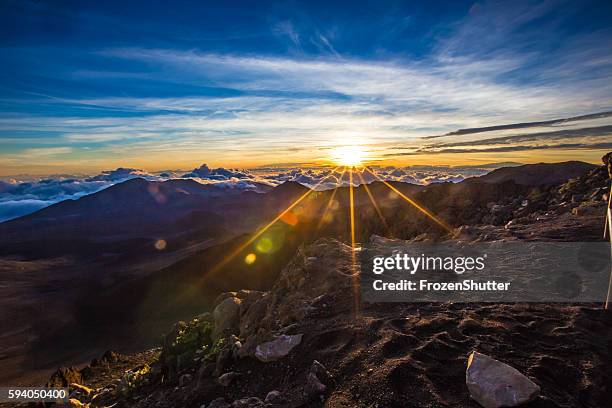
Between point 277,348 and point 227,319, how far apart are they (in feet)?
17.9

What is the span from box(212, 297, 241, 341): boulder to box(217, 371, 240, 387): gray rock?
399 cm

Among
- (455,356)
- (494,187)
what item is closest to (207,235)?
(494,187)

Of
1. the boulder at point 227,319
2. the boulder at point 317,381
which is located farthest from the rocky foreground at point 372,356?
the boulder at point 227,319

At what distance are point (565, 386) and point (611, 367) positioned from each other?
3.04ft

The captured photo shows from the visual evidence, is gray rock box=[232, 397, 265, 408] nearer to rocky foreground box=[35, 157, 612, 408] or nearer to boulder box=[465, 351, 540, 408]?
rocky foreground box=[35, 157, 612, 408]

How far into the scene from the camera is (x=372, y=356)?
4.74m

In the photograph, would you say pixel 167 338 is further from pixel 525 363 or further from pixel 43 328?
pixel 43 328

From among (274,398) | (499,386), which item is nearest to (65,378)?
(274,398)

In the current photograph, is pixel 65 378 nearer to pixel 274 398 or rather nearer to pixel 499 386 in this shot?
pixel 274 398

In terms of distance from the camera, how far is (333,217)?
53562 mm

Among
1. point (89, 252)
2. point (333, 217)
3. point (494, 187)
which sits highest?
point (494, 187)

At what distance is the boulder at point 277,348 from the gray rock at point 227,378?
480 mm

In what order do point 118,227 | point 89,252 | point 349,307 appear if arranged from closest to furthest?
point 349,307 < point 89,252 < point 118,227

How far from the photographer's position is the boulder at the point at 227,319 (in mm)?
9804
